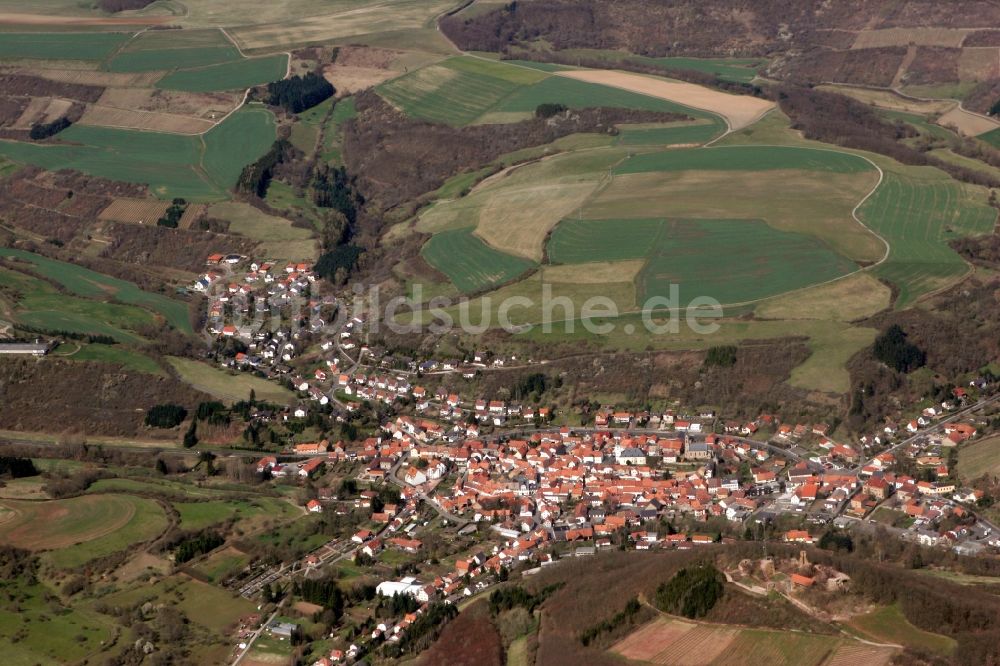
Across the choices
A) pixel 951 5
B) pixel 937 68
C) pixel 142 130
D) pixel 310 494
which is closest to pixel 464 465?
pixel 310 494

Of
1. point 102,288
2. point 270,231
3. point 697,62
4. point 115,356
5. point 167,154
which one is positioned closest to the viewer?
point 115,356

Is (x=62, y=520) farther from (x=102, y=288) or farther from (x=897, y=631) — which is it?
(x=897, y=631)

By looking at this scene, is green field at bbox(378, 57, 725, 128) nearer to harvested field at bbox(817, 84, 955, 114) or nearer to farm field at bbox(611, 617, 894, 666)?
Answer: harvested field at bbox(817, 84, 955, 114)

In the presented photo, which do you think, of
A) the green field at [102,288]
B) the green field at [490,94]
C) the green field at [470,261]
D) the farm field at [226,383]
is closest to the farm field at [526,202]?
the green field at [470,261]

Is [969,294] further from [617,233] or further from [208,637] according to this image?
[208,637]

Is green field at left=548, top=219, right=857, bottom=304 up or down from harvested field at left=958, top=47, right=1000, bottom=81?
down

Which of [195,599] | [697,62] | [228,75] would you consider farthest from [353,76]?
[195,599]

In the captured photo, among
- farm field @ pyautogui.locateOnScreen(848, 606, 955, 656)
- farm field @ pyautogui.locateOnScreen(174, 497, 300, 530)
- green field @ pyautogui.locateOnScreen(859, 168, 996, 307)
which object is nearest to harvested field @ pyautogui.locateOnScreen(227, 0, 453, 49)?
green field @ pyautogui.locateOnScreen(859, 168, 996, 307)

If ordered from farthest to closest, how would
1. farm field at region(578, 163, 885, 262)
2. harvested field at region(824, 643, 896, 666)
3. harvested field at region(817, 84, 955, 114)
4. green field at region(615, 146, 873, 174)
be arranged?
1. harvested field at region(817, 84, 955, 114)
2. green field at region(615, 146, 873, 174)
3. farm field at region(578, 163, 885, 262)
4. harvested field at region(824, 643, 896, 666)
